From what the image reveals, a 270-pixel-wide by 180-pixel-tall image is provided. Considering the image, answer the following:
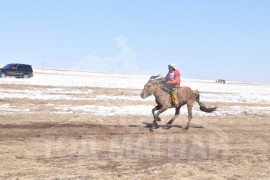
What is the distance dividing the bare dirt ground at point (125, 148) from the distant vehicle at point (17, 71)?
33016mm

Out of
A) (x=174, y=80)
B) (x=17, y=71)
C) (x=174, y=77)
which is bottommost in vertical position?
(x=17, y=71)

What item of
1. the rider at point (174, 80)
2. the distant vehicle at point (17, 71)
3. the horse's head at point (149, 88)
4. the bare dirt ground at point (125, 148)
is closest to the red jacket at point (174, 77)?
the rider at point (174, 80)

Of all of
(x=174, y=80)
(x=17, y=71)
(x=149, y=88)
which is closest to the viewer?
(x=149, y=88)

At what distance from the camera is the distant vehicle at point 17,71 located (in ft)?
167

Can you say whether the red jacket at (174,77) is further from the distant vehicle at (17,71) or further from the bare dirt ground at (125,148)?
the distant vehicle at (17,71)

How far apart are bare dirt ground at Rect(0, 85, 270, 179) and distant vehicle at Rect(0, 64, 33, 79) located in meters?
33.0

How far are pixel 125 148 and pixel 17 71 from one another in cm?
4345

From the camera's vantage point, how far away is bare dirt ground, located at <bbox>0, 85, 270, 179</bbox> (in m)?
8.65

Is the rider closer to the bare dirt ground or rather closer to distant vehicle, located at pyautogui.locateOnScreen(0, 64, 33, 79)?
the bare dirt ground

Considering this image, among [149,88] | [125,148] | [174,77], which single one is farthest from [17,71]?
[125,148]

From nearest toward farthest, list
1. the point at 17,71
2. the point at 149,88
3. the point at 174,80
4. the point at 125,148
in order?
the point at 125,148 → the point at 149,88 → the point at 174,80 → the point at 17,71

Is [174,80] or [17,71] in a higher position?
[174,80]

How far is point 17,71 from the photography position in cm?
5191

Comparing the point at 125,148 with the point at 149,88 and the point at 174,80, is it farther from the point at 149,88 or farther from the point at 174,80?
the point at 174,80
